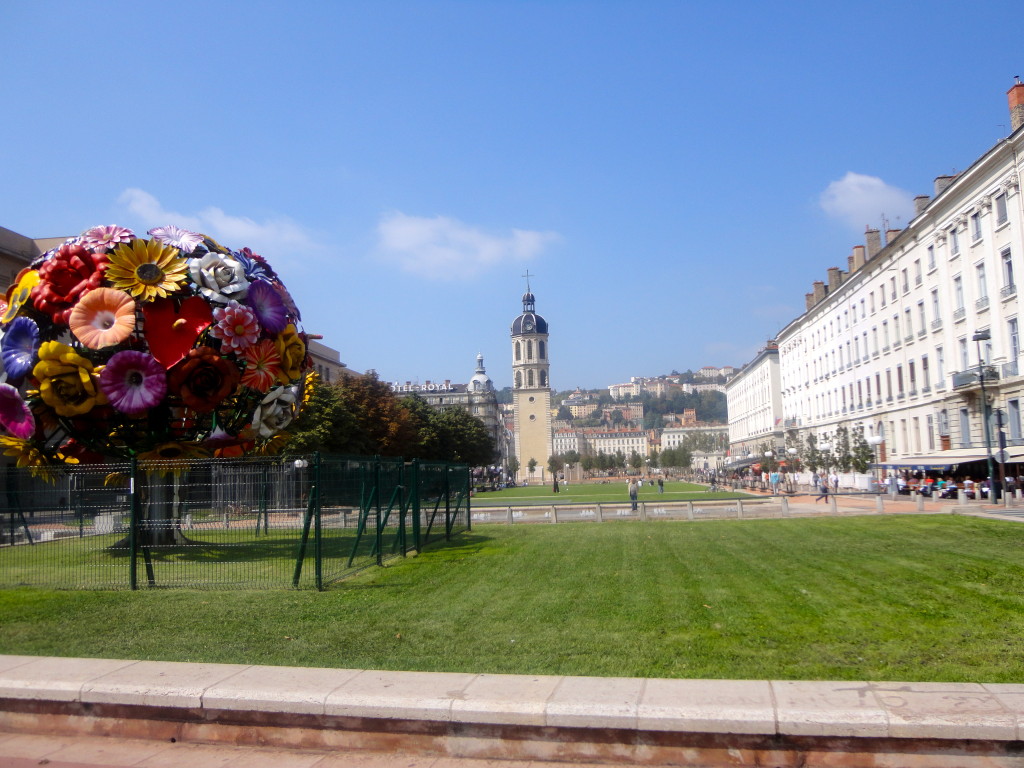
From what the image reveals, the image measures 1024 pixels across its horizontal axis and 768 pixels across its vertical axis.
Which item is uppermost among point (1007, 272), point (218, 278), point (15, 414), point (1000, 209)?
point (1000, 209)

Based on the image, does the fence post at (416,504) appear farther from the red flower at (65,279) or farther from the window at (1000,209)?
the window at (1000,209)

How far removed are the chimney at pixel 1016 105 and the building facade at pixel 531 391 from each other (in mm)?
112503

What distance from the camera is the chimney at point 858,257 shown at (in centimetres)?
6406

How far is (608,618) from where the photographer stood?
33.4ft

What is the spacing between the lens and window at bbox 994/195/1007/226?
125 ft

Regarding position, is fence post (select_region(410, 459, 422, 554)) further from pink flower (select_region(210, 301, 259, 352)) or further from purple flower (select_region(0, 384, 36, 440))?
purple flower (select_region(0, 384, 36, 440))

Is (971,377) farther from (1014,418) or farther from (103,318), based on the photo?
(103,318)

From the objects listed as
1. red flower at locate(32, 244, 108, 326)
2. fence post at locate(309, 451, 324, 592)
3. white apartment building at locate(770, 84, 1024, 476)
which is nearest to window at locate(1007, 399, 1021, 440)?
white apartment building at locate(770, 84, 1024, 476)

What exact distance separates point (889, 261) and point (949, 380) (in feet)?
42.2

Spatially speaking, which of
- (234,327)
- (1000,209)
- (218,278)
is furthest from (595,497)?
(218,278)

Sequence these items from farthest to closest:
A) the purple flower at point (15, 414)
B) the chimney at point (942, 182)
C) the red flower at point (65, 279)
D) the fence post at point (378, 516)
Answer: the chimney at point (942, 182), the red flower at point (65, 279), the purple flower at point (15, 414), the fence post at point (378, 516)

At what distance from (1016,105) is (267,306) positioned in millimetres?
36555

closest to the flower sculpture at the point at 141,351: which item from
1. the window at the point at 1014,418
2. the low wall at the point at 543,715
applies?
the low wall at the point at 543,715

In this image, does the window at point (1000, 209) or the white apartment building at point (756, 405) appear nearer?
the window at point (1000, 209)
